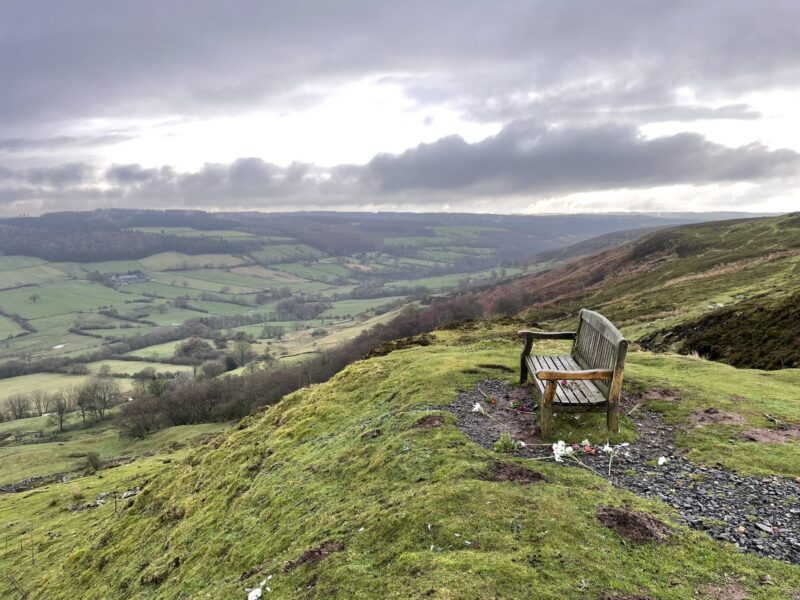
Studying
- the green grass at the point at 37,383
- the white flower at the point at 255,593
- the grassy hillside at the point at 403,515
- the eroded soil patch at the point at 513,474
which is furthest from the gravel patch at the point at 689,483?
the green grass at the point at 37,383

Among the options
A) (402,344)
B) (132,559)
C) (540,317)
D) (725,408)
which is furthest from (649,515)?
(540,317)

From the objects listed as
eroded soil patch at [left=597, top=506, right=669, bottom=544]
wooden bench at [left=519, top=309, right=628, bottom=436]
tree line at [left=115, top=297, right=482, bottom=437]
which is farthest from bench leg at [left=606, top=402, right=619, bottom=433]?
tree line at [left=115, top=297, right=482, bottom=437]

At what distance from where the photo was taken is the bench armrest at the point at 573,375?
10281mm

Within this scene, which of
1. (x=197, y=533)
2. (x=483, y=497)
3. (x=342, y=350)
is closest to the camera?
(x=483, y=497)

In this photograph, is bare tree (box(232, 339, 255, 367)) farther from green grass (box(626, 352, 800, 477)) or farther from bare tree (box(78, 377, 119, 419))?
green grass (box(626, 352, 800, 477))

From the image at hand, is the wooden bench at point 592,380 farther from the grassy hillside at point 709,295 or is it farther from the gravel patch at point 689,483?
the grassy hillside at point 709,295

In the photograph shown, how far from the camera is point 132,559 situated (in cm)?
1473

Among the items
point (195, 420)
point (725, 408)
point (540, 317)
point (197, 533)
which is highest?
point (725, 408)

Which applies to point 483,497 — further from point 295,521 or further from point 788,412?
point 788,412

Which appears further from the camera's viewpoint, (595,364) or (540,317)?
(540,317)

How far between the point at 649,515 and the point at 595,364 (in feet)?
17.8

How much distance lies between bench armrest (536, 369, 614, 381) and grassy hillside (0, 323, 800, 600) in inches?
55.7

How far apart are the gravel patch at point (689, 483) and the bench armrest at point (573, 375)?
162cm

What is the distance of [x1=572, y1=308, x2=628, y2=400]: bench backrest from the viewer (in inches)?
416
